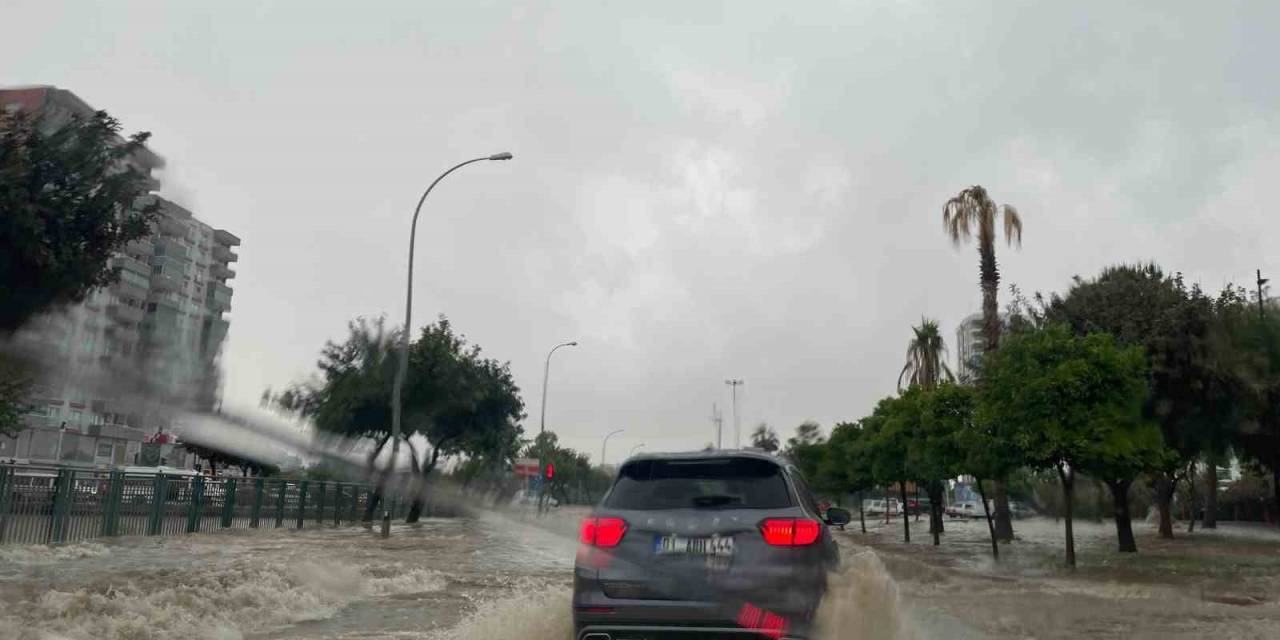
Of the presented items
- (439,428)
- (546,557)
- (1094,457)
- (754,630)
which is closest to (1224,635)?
(754,630)

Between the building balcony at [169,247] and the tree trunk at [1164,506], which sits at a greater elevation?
the building balcony at [169,247]

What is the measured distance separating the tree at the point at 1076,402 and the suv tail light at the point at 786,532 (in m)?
13.9

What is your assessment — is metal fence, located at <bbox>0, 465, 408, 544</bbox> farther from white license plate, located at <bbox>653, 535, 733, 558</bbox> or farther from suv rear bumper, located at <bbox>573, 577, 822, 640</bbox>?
white license plate, located at <bbox>653, 535, 733, 558</bbox>

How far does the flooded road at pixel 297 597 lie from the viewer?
26.4ft

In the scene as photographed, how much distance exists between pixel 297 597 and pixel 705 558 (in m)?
6.29

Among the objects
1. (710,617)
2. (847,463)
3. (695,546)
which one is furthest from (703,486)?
(847,463)

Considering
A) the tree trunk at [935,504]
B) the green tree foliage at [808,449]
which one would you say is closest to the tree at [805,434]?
the green tree foliage at [808,449]

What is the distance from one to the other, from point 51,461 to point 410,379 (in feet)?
50.8

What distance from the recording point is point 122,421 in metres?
7.57

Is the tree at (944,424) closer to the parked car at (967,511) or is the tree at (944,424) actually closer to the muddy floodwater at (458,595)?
the muddy floodwater at (458,595)

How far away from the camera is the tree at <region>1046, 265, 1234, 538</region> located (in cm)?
2439

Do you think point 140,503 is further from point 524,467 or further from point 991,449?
point 524,467

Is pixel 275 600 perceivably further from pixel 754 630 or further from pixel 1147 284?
pixel 1147 284

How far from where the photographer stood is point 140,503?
21391 millimetres
